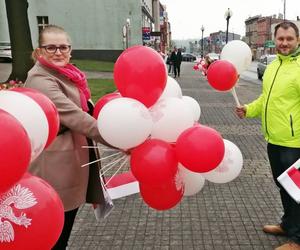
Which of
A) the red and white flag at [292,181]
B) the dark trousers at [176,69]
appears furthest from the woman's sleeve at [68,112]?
the dark trousers at [176,69]

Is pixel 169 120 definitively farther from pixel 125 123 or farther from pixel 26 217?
pixel 26 217

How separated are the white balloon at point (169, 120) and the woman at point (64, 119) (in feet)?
1.12

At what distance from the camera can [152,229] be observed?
4184 mm

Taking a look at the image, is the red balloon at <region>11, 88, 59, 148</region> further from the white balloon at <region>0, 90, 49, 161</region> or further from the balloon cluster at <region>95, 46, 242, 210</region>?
the balloon cluster at <region>95, 46, 242, 210</region>

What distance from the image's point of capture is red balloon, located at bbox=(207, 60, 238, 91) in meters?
3.29

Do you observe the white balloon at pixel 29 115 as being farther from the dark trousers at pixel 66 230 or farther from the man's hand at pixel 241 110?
the man's hand at pixel 241 110

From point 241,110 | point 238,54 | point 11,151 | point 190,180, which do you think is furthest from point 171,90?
point 11,151

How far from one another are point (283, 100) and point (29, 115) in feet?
7.06

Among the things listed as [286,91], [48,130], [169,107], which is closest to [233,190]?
[286,91]

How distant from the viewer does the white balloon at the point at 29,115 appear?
178 cm

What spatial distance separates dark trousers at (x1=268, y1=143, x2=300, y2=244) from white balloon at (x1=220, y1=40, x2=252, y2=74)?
2.36 feet

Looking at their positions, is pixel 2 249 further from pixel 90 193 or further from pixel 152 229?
pixel 152 229

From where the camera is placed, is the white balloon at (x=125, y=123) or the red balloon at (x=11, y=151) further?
the white balloon at (x=125, y=123)

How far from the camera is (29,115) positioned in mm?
1804
